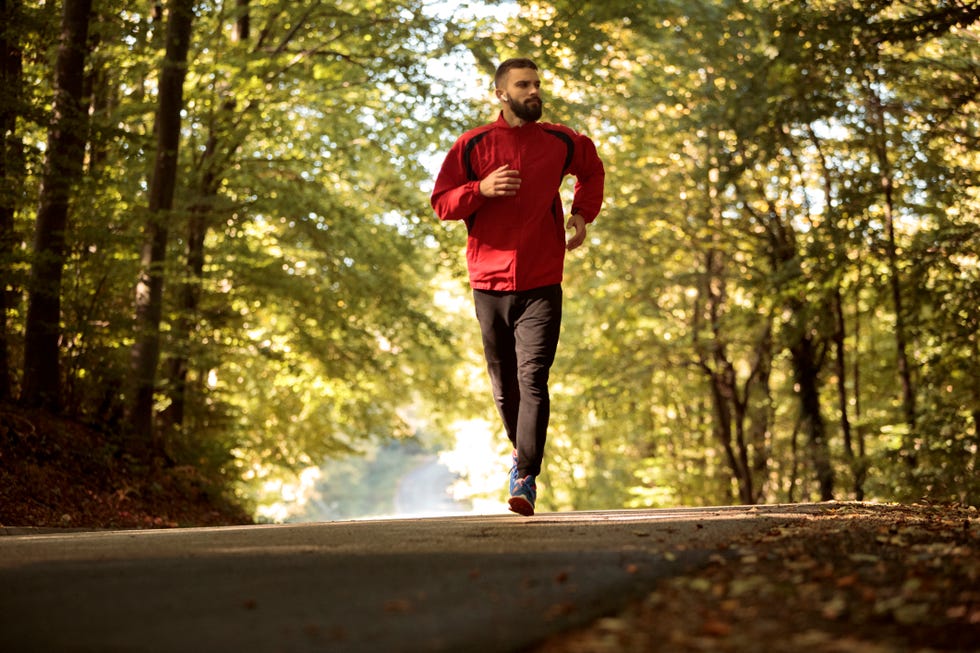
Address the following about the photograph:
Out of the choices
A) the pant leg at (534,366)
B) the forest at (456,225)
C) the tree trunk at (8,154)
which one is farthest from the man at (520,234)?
→ the tree trunk at (8,154)

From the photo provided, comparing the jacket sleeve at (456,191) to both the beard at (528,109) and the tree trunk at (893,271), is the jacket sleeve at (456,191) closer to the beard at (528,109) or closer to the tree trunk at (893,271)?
the beard at (528,109)

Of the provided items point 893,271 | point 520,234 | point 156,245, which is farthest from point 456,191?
point 156,245

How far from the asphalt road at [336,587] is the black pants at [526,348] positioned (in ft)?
3.89

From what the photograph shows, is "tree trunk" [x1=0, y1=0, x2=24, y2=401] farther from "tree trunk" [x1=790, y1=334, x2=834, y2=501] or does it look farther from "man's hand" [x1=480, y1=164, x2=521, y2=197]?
Answer: "tree trunk" [x1=790, y1=334, x2=834, y2=501]

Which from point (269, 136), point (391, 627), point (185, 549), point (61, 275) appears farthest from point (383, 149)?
point (391, 627)

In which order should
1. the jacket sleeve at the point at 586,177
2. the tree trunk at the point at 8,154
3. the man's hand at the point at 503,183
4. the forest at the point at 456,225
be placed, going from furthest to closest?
the forest at the point at 456,225 → the tree trunk at the point at 8,154 → the jacket sleeve at the point at 586,177 → the man's hand at the point at 503,183

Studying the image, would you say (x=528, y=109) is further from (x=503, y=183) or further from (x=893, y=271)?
(x=893, y=271)

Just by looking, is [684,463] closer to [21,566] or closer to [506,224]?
[506,224]

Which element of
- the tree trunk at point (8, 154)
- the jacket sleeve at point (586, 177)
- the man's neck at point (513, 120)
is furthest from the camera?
the tree trunk at point (8, 154)

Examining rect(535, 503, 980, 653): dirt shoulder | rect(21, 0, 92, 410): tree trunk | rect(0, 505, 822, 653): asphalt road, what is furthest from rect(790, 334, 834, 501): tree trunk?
rect(535, 503, 980, 653): dirt shoulder

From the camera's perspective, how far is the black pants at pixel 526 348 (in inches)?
274

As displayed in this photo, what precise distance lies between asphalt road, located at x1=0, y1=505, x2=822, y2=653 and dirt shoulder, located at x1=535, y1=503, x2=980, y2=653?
0.15m

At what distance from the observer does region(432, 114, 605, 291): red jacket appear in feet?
23.1

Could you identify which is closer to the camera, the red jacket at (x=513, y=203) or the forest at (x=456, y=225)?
the red jacket at (x=513, y=203)
